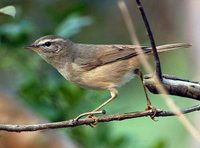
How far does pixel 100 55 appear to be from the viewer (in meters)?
3.99

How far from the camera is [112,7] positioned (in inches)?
299

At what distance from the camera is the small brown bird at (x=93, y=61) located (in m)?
3.81

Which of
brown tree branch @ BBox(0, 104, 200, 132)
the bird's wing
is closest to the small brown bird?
the bird's wing

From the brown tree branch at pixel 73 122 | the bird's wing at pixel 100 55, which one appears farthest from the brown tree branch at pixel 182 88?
the bird's wing at pixel 100 55

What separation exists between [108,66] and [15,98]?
121 cm

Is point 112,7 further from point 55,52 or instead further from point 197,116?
point 55,52

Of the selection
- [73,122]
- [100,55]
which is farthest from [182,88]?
[100,55]

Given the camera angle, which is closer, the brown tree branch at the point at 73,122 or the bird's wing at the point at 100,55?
the brown tree branch at the point at 73,122

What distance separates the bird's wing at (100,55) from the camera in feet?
12.8

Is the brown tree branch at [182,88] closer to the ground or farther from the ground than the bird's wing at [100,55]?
farther from the ground

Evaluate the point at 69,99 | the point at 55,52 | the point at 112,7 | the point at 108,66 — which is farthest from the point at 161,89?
the point at 112,7

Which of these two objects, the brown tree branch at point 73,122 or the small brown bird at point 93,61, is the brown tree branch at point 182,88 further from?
the small brown bird at point 93,61

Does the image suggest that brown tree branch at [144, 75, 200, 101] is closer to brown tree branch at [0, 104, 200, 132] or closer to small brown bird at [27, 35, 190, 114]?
brown tree branch at [0, 104, 200, 132]

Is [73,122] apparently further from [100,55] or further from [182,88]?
[100,55]
